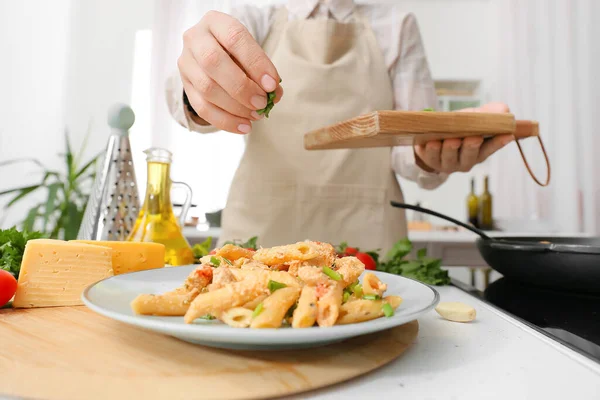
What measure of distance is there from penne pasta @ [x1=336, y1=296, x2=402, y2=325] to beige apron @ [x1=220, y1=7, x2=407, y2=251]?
2.99 ft

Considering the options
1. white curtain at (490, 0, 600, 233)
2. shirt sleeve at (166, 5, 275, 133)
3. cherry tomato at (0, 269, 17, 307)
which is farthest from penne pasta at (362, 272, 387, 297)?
white curtain at (490, 0, 600, 233)

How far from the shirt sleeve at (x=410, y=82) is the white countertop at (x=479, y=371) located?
869 mm

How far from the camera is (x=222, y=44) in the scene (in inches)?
27.9

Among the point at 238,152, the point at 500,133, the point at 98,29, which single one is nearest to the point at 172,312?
the point at 500,133

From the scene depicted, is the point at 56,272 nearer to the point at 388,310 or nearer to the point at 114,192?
the point at 114,192

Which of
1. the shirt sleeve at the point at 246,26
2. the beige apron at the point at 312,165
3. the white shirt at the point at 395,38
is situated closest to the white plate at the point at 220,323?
the shirt sleeve at the point at 246,26

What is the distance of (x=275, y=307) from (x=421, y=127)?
0.50m

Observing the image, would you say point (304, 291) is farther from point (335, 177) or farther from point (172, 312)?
point (335, 177)

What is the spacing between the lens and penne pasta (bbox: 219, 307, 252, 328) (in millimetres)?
420

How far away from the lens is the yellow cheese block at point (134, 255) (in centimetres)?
69

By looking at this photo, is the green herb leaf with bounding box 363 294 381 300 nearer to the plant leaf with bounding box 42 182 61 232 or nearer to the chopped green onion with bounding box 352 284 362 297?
the chopped green onion with bounding box 352 284 362 297

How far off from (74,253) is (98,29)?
3.22 metres

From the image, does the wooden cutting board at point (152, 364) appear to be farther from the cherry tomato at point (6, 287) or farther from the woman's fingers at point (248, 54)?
the woman's fingers at point (248, 54)

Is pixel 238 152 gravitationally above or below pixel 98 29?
below
